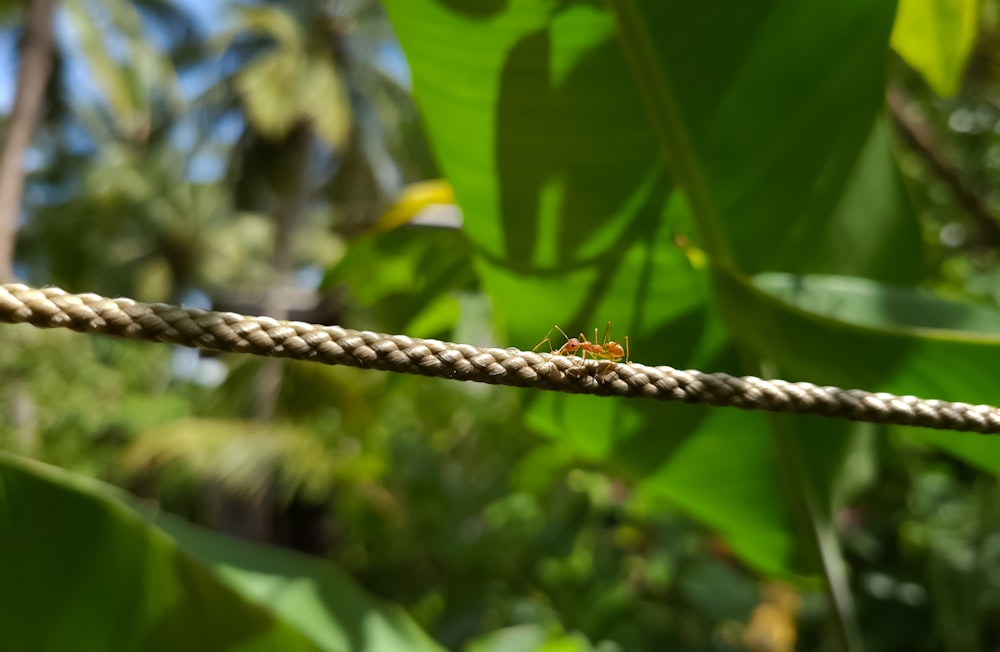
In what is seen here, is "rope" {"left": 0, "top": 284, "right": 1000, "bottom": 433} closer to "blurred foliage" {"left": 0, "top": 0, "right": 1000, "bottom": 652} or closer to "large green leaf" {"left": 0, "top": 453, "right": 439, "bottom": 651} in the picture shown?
"blurred foliage" {"left": 0, "top": 0, "right": 1000, "bottom": 652}

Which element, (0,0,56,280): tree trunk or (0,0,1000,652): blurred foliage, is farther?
(0,0,56,280): tree trunk

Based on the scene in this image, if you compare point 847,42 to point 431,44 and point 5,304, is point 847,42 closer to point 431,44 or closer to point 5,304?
point 431,44

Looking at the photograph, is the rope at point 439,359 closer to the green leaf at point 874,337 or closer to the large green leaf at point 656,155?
the green leaf at point 874,337

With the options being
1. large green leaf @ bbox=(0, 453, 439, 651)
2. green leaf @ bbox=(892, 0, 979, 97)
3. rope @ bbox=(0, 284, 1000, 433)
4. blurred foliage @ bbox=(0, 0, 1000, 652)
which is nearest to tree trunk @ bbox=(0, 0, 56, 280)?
blurred foliage @ bbox=(0, 0, 1000, 652)

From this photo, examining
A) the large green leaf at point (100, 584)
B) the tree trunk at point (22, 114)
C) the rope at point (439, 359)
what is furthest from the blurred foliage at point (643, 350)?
the tree trunk at point (22, 114)

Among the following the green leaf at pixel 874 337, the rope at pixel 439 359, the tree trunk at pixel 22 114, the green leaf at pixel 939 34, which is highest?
the green leaf at pixel 939 34

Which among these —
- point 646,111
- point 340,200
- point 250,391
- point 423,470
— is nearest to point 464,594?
point 423,470

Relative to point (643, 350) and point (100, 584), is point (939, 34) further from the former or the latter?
point (100, 584)
